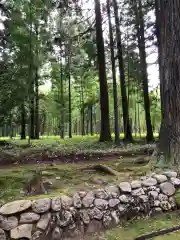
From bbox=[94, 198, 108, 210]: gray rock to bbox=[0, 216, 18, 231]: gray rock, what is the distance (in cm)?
116

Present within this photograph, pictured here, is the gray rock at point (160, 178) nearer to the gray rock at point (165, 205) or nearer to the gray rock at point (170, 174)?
the gray rock at point (170, 174)

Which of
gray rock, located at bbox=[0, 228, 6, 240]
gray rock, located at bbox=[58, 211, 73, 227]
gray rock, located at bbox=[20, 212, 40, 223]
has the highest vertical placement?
gray rock, located at bbox=[20, 212, 40, 223]

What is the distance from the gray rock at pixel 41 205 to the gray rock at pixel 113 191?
997 millimetres

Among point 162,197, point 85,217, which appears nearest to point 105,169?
point 162,197

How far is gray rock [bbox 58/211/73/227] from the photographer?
3.61 m

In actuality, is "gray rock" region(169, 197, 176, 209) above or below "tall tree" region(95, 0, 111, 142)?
below

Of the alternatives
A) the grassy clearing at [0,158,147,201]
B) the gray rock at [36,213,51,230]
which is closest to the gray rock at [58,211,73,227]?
the gray rock at [36,213,51,230]

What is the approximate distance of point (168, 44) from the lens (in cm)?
547

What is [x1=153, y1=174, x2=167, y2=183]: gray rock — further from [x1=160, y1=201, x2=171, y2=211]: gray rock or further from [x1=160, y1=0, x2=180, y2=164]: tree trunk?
[x1=160, y1=0, x2=180, y2=164]: tree trunk

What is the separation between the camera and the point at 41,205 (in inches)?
142

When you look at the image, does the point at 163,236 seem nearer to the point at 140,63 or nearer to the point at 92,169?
the point at 92,169

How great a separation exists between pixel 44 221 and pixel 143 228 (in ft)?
4.65

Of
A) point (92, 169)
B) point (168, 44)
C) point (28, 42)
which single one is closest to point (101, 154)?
point (92, 169)

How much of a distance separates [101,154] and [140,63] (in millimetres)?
6839
